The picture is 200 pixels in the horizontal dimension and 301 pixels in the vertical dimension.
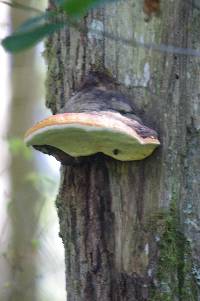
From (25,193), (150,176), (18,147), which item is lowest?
(150,176)

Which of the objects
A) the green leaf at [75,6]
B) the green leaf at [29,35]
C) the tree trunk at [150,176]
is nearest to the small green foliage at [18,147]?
the tree trunk at [150,176]

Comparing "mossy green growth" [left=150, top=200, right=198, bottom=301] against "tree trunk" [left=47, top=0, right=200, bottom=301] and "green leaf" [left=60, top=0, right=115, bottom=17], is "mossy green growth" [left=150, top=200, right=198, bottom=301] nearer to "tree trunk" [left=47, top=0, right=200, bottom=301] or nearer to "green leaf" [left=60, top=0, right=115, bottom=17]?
"tree trunk" [left=47, top=0, right=200, bottom=301]

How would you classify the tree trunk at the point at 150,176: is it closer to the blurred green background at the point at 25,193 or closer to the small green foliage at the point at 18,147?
the blurred green background at the point at 25,193

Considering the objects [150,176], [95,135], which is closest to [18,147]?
[150,176]

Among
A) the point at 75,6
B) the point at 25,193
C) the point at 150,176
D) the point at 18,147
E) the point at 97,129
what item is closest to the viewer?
the point at 75,6

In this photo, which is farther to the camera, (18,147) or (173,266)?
(18,147)

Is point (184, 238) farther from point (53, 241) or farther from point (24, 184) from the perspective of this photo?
point (24, 184)

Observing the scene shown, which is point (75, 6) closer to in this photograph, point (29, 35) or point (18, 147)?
point (29, 35)
